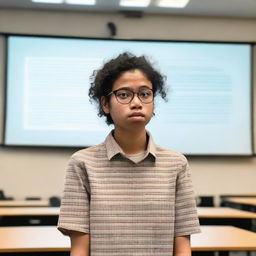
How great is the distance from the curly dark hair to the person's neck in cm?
10

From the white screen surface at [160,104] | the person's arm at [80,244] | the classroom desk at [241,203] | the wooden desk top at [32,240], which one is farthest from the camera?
the white screen surface at [160,104]

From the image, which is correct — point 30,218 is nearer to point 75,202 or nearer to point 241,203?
point 241,203

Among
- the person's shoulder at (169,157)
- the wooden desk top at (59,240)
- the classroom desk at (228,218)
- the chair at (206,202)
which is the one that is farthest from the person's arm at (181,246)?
the chair at (206,202)

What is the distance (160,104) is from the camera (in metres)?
6.27

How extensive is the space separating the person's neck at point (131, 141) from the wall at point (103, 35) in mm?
5118

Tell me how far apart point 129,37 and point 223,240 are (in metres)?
4.63

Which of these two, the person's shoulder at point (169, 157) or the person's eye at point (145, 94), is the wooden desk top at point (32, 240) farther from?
the person's eye at point (145, 94)

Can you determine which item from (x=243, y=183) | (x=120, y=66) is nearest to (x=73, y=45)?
(x=243, y=183)

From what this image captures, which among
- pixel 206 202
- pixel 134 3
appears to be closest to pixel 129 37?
pixel 134 3

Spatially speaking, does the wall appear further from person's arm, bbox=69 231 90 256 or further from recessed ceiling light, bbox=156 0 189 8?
person's arm, bbox=69 231 90 256

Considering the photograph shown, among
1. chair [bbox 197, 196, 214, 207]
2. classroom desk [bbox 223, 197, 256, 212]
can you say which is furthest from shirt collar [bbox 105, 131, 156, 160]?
chair [bbox 197, 196, 214, 207]

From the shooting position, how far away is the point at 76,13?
6.60 m

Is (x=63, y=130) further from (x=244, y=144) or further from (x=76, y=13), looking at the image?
(x=244, y=144)

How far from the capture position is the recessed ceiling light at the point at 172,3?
624cm
